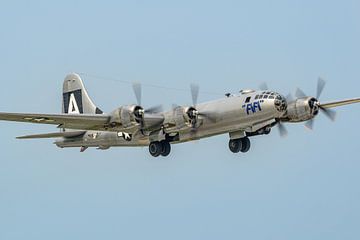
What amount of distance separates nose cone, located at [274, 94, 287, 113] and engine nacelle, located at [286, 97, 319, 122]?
1.43 meters

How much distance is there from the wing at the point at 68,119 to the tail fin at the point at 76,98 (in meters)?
6.61

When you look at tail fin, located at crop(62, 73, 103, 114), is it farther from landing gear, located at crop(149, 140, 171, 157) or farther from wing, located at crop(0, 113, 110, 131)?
landing gear, located at crop(149, 140, 171, 157)

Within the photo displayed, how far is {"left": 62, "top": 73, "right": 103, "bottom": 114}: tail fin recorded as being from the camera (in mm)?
69500

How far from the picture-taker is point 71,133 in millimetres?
67125

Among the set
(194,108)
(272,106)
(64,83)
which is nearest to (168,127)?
(194,108)

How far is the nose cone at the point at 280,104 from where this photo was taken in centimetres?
6041

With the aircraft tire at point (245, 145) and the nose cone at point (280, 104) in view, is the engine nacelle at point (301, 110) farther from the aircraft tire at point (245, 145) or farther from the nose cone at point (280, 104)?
the aircraft tire at point (245, 145)

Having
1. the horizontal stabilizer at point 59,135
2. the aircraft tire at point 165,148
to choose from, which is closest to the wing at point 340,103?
the aircraft tire at point 165,148

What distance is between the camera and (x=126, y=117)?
61.4 metres

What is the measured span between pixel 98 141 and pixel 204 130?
→ 7.85 m

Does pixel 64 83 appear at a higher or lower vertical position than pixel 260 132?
higher

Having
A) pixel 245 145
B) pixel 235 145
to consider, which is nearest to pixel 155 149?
pixel 235 145

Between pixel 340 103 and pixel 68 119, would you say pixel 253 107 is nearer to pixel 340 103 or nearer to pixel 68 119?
pixel 340 103

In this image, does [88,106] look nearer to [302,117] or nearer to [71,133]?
[71,133]
